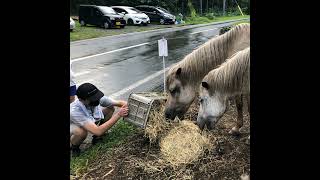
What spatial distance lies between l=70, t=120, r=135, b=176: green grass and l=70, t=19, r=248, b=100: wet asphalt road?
7.62ft

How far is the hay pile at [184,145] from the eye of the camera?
4316 millimetres

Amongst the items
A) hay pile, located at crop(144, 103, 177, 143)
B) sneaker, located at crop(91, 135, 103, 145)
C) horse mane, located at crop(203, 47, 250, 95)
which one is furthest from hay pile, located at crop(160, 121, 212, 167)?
sneaker, located at crop(91, 135, 103, 145)

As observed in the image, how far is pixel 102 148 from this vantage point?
4.96 metres

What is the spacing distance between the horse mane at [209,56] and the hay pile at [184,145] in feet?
2.47

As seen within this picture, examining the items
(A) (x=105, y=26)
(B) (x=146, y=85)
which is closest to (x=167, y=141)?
(B) (x=146, y=85)

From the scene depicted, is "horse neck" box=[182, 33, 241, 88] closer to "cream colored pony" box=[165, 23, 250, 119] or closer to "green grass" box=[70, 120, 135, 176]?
"cream colored pony" box=[165, 23, 250, 119]

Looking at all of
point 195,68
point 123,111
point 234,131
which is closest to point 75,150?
point 123,111

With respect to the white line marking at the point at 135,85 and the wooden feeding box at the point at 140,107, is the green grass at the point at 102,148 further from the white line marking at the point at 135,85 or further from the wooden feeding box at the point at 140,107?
the white line marking at the point at 135,85

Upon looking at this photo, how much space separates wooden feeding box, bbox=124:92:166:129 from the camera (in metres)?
4.87

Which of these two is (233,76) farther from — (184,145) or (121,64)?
(121,64)

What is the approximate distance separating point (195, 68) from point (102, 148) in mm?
1680

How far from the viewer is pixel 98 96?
15.7 feet
